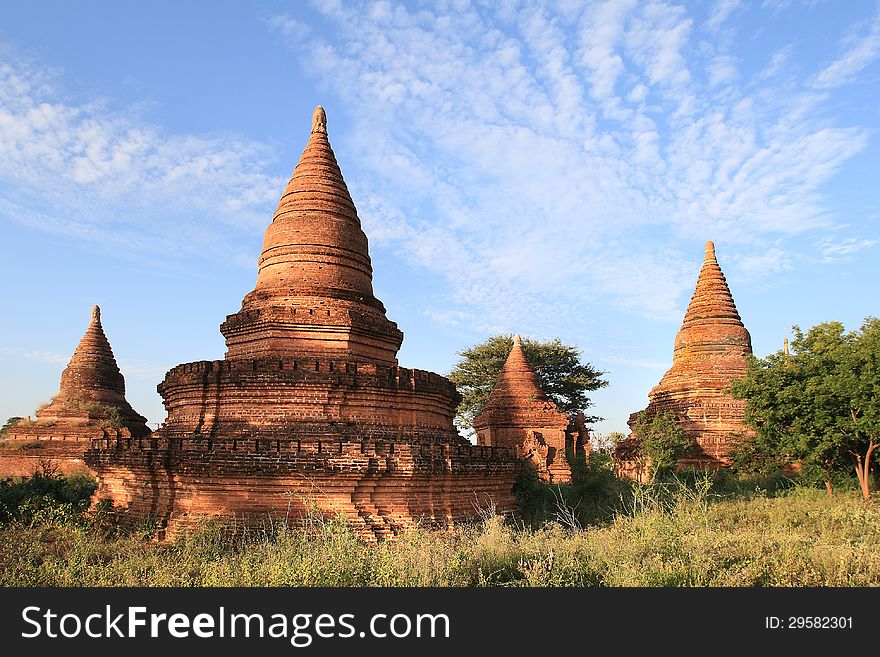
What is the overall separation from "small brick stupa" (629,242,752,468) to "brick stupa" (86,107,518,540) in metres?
13.3

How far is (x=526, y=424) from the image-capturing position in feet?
85.1

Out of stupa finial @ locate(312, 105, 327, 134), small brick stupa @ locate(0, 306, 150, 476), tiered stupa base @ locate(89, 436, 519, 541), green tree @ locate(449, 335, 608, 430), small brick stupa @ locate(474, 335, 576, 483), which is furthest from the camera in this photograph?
green tree @ locate(449, 335, 608, 430)

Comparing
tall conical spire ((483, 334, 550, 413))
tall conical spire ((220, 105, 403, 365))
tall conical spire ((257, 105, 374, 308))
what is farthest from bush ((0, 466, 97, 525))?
tall conical spire ((483, 334, 550, 413))

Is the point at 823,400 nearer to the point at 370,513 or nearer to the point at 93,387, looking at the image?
the point at 370,513

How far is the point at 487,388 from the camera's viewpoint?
142ft

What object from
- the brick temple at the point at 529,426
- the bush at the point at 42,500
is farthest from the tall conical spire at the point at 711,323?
the bush at the point at 42,500

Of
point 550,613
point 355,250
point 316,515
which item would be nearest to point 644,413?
point 355,250

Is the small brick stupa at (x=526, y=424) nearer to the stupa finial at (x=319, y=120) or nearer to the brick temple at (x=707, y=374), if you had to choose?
the brick temple at (x=707, y=374)

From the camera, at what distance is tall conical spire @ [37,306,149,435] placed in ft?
80.3

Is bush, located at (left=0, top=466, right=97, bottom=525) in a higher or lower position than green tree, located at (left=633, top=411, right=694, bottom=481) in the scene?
lower

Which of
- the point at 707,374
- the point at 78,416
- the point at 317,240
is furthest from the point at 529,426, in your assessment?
the point at 78,416

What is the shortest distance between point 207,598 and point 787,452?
56.3 ft

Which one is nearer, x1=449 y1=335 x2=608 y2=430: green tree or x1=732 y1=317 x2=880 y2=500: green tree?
x1=732 y1=317 x2=880 y2=500: green tree

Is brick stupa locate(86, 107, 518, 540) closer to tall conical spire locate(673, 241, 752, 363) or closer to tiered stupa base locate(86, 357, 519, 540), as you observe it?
tiered stupa base locate(86, 357, 519, 540)
